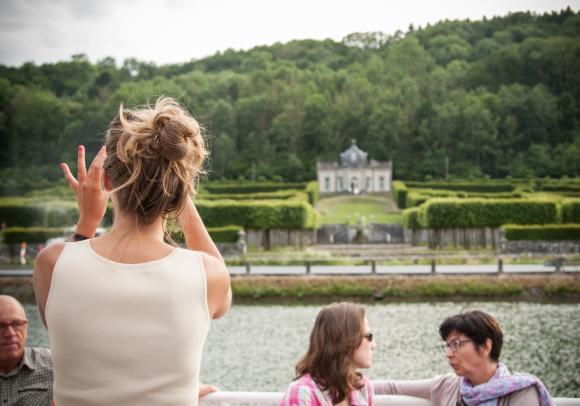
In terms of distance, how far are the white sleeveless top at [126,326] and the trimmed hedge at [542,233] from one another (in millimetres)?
19039

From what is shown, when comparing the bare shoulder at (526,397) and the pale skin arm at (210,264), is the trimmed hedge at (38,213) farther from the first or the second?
the pale skin arm at (210,264)

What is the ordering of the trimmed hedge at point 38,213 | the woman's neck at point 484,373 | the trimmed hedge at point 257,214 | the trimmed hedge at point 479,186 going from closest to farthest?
the woman's neck at point 484,373 < the trimmed hedge at point 257,214 < the trimmed hedge at point 38,213 < the trimmed hedge at point 479,186

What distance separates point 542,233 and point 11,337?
18.6m

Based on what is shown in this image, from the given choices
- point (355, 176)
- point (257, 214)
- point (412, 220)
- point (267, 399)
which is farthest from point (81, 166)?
point (355, 176)

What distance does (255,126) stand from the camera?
48.8m

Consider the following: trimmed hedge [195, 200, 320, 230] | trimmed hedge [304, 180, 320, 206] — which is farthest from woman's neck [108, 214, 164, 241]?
trimmed hedge [304, 180, 320, 206]

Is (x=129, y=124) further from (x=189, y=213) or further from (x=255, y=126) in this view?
(x=255, y=126)

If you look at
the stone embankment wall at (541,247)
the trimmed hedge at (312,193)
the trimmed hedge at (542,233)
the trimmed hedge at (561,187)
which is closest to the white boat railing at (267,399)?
the stone embankment wall at (541,247)

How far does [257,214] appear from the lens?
22.1 meters

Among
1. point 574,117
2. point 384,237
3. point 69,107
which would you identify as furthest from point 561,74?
point 69,107

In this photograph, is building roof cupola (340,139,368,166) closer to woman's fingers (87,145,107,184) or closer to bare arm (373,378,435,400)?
bare arm (373,378,435,400)

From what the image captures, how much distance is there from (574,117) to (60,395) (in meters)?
41.4

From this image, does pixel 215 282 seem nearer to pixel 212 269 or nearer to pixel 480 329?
pixel 212 269

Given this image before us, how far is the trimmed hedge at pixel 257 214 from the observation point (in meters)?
22.2
